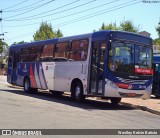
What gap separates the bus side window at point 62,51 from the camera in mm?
20344

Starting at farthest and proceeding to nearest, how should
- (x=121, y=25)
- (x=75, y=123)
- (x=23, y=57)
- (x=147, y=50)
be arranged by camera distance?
1. (x=121, y=25)
2. (x=23, y=57)
3. (x=147, y=50)
4. (x=75, y=123)

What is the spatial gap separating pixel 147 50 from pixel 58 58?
5.21 meters

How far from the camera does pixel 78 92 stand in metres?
18.9

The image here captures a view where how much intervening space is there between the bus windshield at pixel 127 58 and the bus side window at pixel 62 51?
378 centimetres

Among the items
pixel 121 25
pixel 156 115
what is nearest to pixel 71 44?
pixel 156 115

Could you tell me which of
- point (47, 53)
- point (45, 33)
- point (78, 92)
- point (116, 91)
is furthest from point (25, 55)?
point (45, 33)

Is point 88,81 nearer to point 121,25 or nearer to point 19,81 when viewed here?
point 19,81

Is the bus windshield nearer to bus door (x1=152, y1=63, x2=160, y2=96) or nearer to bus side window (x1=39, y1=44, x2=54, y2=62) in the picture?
bus side window (x1=39, y1=44, x2=54, y2=62)

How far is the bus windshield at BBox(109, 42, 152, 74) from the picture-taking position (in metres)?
17.0

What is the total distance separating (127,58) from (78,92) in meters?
3.11

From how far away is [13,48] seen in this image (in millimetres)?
27828

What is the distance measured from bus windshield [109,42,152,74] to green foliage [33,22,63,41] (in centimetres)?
5407

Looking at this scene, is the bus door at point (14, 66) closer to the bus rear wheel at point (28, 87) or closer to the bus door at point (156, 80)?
the bus rear wheel at point (28, 87)

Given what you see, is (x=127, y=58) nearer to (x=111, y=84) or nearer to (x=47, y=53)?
(x=111, y=84)
